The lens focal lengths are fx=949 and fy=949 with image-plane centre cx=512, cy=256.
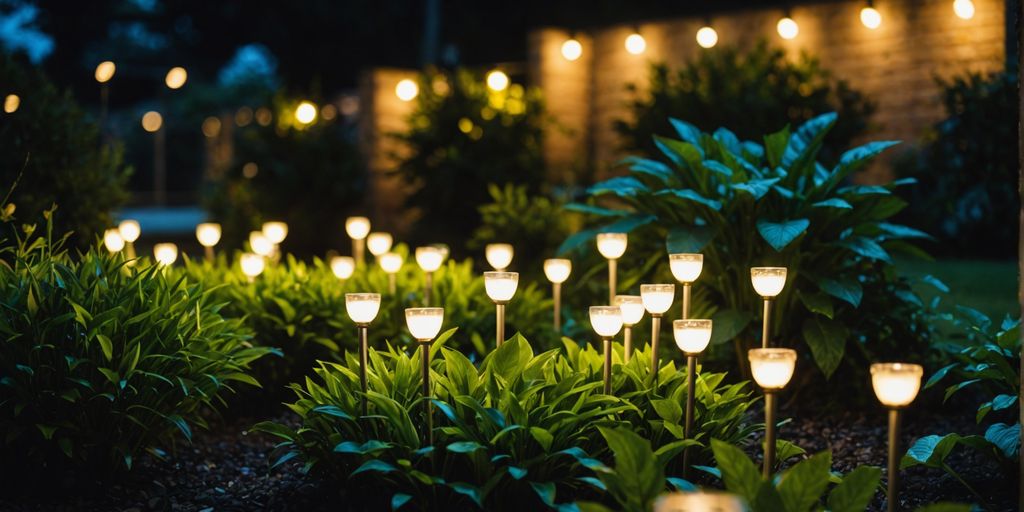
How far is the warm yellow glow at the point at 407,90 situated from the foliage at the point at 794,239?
22.7 feet

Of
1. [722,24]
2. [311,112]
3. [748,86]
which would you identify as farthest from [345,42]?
[748,86]

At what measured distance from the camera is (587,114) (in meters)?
12.5

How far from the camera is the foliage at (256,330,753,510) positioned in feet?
10.9

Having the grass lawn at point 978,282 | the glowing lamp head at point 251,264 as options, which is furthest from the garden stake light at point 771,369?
the grass lawn at point 978,282

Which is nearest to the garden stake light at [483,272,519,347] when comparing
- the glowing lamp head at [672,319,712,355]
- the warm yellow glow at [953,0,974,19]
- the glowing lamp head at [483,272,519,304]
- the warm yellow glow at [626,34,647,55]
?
the glowing lamp head at [483,272,519,304]

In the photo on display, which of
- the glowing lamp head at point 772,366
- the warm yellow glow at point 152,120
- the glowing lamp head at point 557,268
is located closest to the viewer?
the glowing lamp head at point 772,366

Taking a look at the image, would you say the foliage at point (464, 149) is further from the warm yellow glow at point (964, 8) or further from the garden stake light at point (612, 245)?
the garden stake light at point (612, 245)

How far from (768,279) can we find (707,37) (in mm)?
7986

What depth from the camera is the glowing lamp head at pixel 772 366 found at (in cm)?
292

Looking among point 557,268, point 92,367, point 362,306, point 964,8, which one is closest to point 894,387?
point 362,306

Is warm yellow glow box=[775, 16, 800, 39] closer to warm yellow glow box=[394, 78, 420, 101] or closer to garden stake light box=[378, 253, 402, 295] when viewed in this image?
warm yellow glow box=[394, 78, 420, 101]

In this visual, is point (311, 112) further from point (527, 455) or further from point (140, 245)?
point (527, 455)

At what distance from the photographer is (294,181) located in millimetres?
11695

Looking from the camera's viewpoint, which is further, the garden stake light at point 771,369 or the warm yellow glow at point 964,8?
the warm yellow glow at point 964,8
